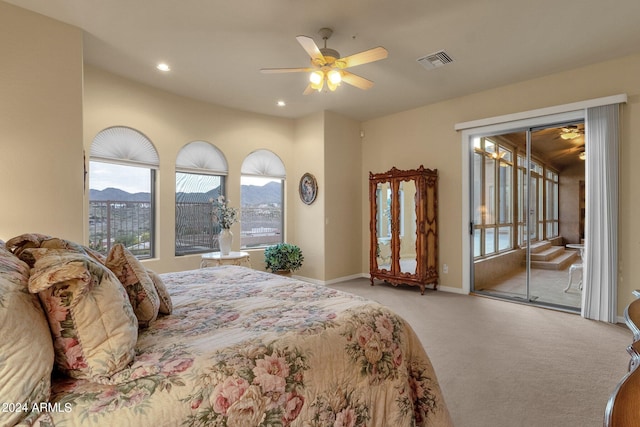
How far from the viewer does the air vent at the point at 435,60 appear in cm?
333

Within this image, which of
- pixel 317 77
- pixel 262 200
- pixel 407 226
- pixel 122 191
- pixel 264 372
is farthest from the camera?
pixel 262 200

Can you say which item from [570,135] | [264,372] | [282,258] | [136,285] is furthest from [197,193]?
[570,135]

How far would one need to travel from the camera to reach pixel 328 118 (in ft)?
17.4

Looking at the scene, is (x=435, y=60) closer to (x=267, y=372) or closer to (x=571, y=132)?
(x=571, y=132)

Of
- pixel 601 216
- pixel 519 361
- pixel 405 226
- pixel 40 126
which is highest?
pixel 40 126

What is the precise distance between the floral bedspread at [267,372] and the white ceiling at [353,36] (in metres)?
2.34

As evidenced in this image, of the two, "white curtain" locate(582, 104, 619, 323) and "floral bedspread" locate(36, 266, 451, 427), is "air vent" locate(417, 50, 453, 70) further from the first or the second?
"floral bedspread" locate(36, 266, 451, 427)

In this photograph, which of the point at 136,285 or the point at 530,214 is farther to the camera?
the point at 530,214

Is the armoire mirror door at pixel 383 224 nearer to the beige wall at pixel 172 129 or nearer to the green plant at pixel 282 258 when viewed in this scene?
the green plant at pixel 282 258

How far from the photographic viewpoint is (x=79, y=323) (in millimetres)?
965

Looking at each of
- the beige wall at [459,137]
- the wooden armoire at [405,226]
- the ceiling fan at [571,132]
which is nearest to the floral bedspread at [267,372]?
the wooden armoire at [405,226]

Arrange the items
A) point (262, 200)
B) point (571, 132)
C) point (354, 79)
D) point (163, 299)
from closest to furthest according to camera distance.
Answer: point (163, 299), point (354, 79), point (571, 132), point (262, 200)

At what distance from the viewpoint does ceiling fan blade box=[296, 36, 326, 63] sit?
2.40 meters

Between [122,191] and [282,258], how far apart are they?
2.39 meters
